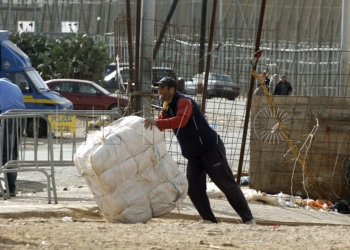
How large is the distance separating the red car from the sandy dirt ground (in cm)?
1879

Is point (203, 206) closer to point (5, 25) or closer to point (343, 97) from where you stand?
point (343, 97)

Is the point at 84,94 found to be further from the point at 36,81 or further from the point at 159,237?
the point at 159,237

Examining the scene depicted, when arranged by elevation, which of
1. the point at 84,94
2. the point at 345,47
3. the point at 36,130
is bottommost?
the point at 84,94

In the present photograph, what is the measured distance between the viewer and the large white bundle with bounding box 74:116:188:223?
7.48 meters

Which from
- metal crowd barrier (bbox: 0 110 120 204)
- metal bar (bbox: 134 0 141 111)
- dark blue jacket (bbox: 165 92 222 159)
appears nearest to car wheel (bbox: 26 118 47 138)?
metal crowd barrier (bbox: 0 110 120 204)

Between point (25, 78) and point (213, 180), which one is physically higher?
point (213, 180)

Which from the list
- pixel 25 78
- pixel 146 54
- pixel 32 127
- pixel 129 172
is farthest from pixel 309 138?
pixel 25 78

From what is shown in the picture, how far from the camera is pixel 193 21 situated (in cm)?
4431

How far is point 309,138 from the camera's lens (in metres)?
11.2

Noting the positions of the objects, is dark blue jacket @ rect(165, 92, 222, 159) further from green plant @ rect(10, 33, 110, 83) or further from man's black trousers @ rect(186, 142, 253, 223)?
green plant @ rect(10, 33, 110, 83)

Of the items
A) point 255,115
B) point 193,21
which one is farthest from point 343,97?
point 193,21

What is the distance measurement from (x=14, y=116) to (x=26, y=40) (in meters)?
25.2

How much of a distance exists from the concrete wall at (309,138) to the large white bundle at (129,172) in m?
3.68

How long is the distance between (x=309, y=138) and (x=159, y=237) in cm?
545
